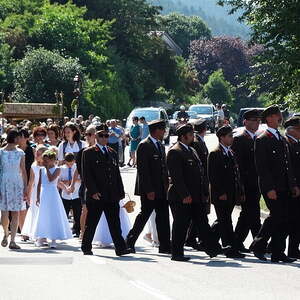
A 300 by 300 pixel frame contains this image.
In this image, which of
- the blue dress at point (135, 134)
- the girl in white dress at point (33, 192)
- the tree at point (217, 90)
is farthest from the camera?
the tree at point (217, 90)

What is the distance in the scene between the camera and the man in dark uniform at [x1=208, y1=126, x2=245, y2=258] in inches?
596

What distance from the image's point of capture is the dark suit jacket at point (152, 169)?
15516 mm

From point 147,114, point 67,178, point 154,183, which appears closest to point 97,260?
point 154,183

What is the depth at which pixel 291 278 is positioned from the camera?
1288cm

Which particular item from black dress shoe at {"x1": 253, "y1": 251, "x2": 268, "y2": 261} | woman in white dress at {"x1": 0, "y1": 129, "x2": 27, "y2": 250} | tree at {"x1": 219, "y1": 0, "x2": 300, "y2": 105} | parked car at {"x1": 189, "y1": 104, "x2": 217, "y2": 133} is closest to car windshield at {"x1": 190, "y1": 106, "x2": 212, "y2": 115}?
parked car at {"x1": 189, "y1": 104, "x2": 217, "y2": 133}

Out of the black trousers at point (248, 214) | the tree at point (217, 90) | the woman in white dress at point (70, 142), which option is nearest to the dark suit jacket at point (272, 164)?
the black trousers at point (248, 214)

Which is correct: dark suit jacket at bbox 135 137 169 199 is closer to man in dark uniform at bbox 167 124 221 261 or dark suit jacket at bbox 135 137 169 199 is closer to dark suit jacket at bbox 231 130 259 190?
man in dark uniform at bbox 167 124 221 261

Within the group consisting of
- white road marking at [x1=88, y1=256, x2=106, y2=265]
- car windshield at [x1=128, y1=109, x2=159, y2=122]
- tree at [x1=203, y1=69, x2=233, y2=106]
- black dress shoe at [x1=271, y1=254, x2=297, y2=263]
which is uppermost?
tree at [x1=203, y1=69, x2=233, y2=106]

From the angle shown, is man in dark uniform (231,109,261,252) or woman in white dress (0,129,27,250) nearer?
man in dark uniform (231,109,261,252)

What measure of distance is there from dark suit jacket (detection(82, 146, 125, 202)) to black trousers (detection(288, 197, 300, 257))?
2302 mm

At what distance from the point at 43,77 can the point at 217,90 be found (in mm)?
61202

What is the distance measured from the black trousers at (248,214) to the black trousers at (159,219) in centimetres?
98

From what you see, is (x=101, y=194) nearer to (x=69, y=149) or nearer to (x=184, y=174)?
(x=184, y=174)

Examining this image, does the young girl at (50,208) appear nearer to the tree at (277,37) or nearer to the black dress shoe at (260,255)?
the black dress shoe at (260,255)
